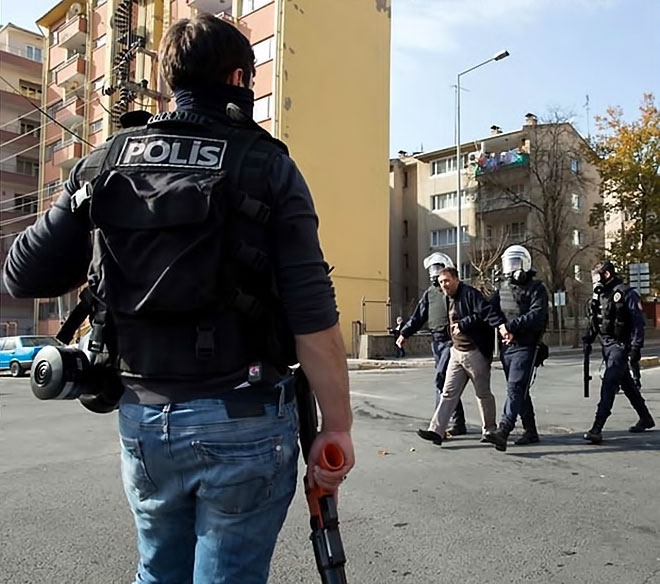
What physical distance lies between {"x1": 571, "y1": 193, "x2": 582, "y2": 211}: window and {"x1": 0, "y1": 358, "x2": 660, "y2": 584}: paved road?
3677 cm

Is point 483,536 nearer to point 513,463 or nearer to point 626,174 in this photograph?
point 513,463

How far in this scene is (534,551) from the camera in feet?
12.2

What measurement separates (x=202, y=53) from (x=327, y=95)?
28.0m

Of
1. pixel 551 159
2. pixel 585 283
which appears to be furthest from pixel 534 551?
pixel 585 283

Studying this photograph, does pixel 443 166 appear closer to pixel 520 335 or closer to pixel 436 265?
pixel 436 265

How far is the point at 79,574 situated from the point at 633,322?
19.9 feet

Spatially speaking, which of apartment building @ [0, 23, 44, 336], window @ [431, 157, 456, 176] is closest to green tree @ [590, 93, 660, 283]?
window @ [431, 157, 456, 176]

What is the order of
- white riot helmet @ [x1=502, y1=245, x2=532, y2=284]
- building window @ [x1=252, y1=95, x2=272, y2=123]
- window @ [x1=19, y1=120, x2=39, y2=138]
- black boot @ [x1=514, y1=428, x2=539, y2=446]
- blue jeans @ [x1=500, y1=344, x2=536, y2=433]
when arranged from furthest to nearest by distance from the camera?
1. window @ [x1=19, y1=120, x2=39, y2=138]
2. building window @ [x1=252, y1=95, x2=272, y2=123]
3. white riot helmet @ [x1=502, y1=245, x2=532, y2=284]
4. black boot @ [x1=514, y1=428, x2=539, y2=446]
5. blue jeans @ [x1=500, y1=344, x2=536, y2=433]

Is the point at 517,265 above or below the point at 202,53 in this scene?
below

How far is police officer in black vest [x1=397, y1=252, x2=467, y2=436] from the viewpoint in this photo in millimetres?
7441

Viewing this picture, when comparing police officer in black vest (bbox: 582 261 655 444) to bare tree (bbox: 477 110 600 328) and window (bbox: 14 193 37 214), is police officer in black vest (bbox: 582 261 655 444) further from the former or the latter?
window (bbox: 14 193 37 214)

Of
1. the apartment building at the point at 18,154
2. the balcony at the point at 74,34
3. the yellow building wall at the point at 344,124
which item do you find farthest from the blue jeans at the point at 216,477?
the apartment building at the point at 18,154

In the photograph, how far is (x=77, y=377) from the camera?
1843 millimetres

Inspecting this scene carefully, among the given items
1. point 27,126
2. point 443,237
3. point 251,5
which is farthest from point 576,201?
point 27,126
